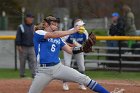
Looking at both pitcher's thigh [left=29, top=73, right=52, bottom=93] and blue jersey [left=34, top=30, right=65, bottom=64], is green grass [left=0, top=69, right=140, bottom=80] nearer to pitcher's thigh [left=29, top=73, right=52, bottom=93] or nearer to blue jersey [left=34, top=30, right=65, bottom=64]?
blue jersey [left=34, top=30, right=65, bottom=64]

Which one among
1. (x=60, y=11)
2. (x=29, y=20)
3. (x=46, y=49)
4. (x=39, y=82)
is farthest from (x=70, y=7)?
(x=39, y=82)

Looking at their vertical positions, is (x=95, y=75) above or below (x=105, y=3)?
below

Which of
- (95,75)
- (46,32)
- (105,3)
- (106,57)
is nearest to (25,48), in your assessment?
(95,75)

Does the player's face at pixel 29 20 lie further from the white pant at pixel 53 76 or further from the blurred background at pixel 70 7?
the blurred background at pixel 70 7

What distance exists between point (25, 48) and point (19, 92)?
131 inches

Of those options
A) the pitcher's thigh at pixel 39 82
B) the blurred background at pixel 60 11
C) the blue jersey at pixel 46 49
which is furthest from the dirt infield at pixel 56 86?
the blurred background at pixel 60 11

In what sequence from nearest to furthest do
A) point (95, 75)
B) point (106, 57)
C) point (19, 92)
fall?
point (19, 92) → point (95, 75) → point (106, 57)

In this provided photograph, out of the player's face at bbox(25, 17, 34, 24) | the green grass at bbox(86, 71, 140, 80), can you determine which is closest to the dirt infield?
the green grass at bbox(86, 71, 140, 80)

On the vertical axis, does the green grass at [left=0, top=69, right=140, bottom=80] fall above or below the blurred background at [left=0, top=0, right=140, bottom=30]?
below

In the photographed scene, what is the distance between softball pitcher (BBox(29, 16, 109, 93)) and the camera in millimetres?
9234

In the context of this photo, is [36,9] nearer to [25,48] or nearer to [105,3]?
[105,3]

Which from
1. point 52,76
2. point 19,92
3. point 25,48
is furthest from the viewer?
point 25,48

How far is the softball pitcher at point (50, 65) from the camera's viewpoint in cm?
923

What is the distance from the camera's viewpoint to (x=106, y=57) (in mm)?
18047
